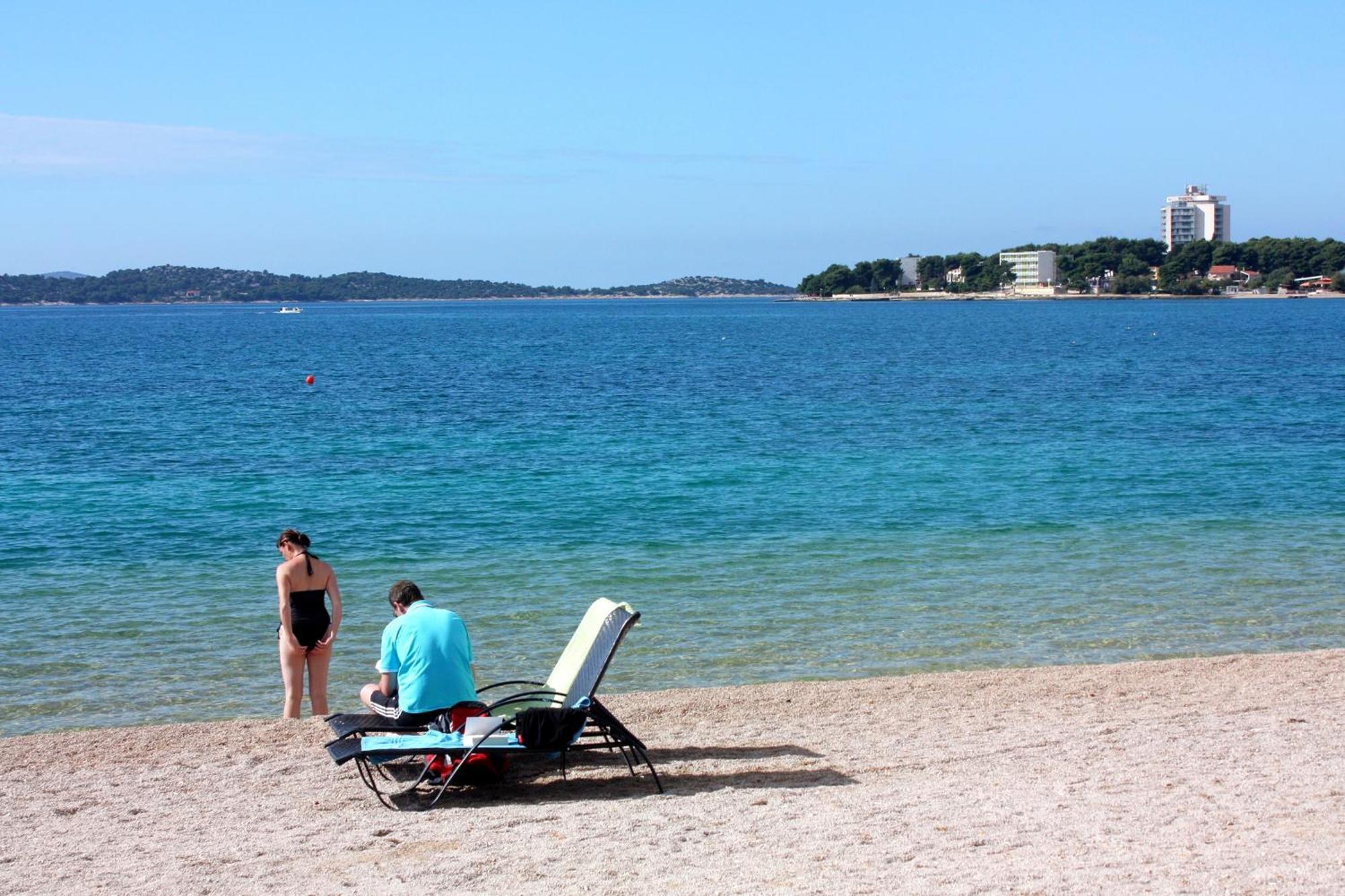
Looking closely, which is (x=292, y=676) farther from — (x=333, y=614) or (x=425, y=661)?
(x=425, y=661)

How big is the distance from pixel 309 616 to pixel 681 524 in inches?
411

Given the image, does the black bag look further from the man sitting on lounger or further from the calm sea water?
the calm sea water

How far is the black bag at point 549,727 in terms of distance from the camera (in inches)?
278

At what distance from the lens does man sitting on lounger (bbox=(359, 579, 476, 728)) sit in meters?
7.46

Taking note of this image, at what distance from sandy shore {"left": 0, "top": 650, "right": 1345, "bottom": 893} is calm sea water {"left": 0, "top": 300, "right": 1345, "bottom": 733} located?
2103 millimetres

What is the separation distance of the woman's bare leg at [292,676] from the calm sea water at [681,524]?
126 centimetres

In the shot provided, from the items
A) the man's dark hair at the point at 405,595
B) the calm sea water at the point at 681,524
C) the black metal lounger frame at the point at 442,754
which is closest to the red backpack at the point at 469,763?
the black metal lounger frame at the point at 442,754

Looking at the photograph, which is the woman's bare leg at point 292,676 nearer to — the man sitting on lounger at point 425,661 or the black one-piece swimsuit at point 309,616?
the black one-piece swimsuit at point 309,616

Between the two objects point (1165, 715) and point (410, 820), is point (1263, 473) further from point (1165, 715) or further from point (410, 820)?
point (410, 820)

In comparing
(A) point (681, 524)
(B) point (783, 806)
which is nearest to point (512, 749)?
(B) point (783, 806)

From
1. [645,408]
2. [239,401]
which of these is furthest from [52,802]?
[239,401]

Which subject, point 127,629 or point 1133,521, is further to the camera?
point 1133,521

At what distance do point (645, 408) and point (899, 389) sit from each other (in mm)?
11037

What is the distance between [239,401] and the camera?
43.5m
